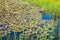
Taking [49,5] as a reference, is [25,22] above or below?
below

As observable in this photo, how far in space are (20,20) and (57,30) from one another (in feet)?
1.38

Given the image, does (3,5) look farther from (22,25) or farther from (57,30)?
(57,30)

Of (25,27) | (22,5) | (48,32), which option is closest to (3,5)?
(22,5)

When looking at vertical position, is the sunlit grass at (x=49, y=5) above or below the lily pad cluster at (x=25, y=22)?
above

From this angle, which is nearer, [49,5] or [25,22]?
[25,22]

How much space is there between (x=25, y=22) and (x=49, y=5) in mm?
352

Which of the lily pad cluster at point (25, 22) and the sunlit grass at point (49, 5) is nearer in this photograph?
the lily pad cluster at point (25, 22)

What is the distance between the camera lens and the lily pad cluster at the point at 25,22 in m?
2.27

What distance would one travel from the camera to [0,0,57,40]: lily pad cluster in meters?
2.27

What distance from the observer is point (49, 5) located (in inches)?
95.4

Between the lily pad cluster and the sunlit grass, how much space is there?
0.17 ft

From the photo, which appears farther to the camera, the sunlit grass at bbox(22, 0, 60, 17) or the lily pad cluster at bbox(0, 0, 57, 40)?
the sunlit grass at bbox(22, 0, 60, 17)

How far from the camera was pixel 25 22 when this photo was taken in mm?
2316

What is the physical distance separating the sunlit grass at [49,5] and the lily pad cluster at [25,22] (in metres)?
0.05
